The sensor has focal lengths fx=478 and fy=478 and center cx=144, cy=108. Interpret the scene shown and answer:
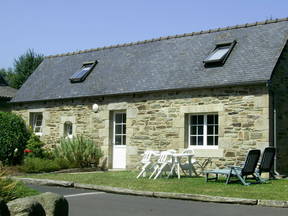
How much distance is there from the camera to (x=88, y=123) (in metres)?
17.7

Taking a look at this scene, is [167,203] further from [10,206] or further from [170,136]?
[170,136]

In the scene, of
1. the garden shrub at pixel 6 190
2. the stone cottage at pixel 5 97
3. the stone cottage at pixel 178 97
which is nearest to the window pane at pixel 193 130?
the stone cottage at pixel 178 97

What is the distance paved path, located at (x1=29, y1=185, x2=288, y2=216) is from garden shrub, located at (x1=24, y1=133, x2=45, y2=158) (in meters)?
7.59

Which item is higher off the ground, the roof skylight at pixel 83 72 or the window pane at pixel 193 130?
the roof skylight at pixel 83 72

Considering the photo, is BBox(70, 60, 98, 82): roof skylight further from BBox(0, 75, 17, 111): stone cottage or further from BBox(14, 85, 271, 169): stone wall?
BBox(0, 75, 17, 111): stone cottage

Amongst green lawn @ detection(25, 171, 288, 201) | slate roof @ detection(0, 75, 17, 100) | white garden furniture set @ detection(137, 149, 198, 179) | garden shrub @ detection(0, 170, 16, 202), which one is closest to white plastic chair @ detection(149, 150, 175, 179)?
white garden furniture set @ detection(137, 149, 198, 179)

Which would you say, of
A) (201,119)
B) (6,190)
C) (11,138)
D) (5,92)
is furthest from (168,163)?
(5,92)

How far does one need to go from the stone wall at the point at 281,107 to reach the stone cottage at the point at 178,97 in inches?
1.2

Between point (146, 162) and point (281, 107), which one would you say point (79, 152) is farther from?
point (281, 107)

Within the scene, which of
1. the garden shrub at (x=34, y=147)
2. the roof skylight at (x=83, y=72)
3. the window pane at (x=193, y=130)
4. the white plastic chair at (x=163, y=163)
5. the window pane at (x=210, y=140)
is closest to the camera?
the white plastic chair at (x=163, y=163)

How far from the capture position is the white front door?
16969mm

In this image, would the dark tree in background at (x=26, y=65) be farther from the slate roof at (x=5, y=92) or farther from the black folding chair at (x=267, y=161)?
the black folding chair at (x=267, y=161)

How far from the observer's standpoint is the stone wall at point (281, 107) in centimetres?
1395

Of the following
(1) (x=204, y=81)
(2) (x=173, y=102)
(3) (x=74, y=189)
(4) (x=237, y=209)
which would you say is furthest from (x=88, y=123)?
(4) (x=237, y=209)
